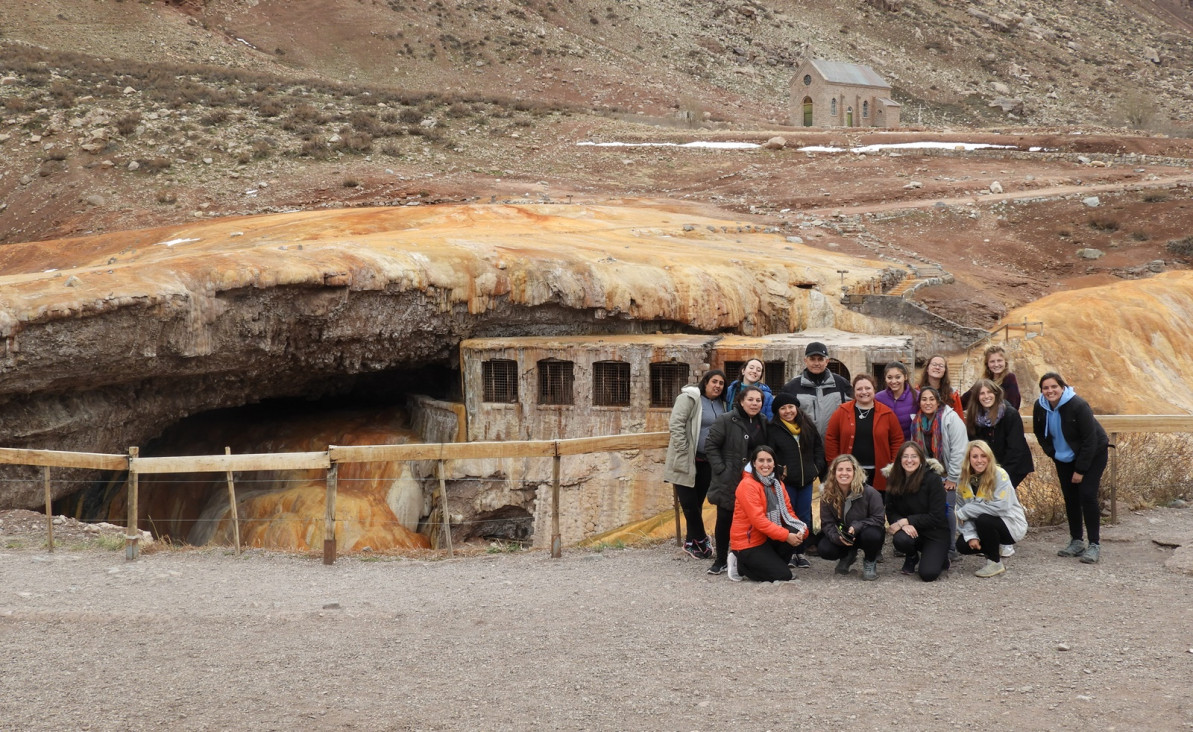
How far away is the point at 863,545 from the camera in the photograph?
9.06 m

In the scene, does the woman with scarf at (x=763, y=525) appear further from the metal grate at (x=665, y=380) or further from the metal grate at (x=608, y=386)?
the metal grate at (x=608, y=386)

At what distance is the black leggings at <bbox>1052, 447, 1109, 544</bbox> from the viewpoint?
374 inches

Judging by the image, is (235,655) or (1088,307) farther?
(1088,307)

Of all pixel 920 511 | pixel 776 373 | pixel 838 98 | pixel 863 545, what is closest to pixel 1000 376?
pixel 920 511

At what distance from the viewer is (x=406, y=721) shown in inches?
254

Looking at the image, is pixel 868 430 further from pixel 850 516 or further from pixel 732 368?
pixel 732 368

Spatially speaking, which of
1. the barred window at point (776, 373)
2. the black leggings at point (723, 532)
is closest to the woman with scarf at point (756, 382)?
the black leggings at point (723, 532)

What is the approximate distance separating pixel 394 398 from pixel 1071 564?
16.7 m

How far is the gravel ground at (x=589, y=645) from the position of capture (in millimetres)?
6539

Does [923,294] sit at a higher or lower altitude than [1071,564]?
higher

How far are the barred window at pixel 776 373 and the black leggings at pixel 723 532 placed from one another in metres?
10.6

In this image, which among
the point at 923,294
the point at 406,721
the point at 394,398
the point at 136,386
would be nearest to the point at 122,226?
the point at 394,398

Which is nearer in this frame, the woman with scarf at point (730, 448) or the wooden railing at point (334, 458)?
the woman with scarf at point (730, 448)

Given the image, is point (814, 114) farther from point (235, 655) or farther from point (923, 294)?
point (235, 655)
